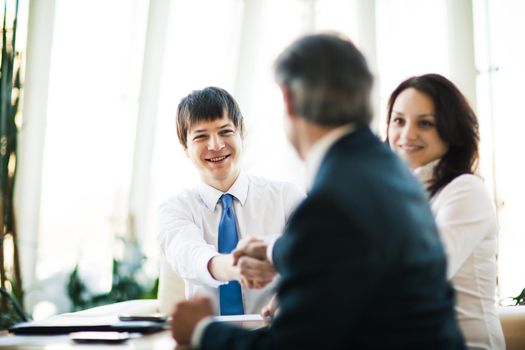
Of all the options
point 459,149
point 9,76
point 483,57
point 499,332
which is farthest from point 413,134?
point 483,57

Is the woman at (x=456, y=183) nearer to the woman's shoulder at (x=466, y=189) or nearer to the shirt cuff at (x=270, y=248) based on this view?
the woman's shoulder at (x=466, y=189)

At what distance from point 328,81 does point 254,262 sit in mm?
958

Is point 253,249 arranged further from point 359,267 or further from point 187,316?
point 359,267

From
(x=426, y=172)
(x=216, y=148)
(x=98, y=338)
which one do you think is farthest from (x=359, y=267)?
(x=216, y=148)

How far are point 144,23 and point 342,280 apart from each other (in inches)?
171

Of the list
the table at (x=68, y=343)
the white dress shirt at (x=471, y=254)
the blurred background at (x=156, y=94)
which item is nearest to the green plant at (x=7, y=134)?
the blurred background at (x=156, y=94)

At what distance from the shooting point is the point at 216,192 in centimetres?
292

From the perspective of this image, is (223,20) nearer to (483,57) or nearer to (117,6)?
(117,6)

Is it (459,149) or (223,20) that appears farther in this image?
(223,20)

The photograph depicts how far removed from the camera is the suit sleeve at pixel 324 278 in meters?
1.10

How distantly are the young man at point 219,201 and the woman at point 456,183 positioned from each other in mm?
750

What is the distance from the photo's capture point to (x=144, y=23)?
506 centimetres

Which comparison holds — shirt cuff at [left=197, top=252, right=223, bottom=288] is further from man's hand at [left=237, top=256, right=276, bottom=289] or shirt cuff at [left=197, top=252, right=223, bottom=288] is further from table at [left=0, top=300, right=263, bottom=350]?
table at [left=0, top=300, right=263, bottom=350]

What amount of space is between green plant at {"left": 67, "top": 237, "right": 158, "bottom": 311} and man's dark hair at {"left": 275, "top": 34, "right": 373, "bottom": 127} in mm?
3361
